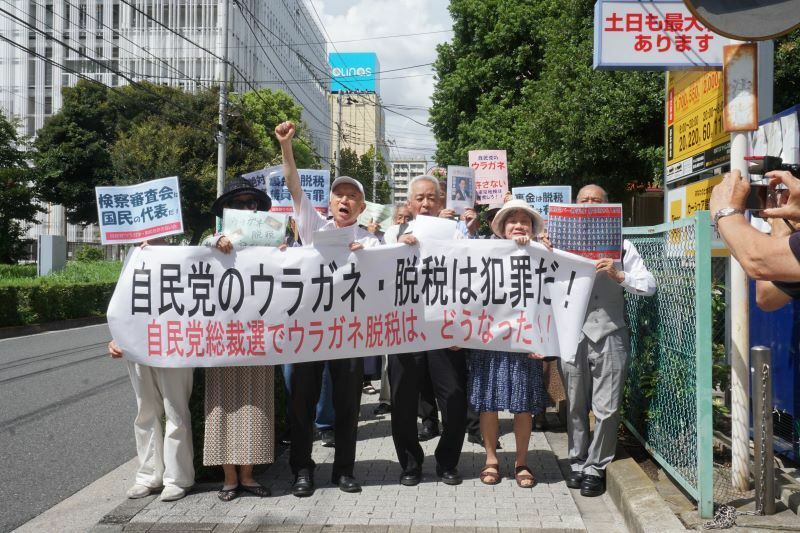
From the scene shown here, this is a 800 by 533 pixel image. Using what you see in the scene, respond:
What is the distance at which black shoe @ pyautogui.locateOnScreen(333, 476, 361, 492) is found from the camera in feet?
16.6

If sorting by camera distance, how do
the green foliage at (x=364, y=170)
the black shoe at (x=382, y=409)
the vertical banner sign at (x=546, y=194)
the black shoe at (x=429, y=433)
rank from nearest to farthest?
the black shoe at (x=429, y=433) → the black shoe at (x=382, y=409) → the vertical banner sign at (x=546, y=194) → the green foliage at (x=364, y=170)

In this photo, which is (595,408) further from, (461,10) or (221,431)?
(461,10)

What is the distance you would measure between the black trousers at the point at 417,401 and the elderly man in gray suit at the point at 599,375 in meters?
0.74

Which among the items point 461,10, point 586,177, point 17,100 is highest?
point 17,100

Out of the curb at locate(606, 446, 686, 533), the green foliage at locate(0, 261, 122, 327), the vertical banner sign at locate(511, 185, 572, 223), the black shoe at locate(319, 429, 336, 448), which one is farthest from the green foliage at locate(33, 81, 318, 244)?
the curb at locate(606, 446, 686, 533)

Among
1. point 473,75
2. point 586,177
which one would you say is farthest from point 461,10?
point 586,177

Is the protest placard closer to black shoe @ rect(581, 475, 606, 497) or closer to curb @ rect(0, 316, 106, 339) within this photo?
black shoe @ rect(581, 475, 606, 497)

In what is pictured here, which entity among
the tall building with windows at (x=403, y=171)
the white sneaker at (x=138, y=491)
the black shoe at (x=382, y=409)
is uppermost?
the tall building with windows at (x=403, y=171)

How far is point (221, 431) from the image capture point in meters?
4.89

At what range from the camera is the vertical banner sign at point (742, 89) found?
14.6 ft

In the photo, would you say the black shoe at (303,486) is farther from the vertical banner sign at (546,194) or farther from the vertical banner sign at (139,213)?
the vertical banner sign at (546,194)

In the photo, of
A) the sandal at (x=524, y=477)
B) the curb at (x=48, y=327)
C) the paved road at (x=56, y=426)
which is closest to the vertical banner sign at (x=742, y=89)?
the sandal at (x=524, y=477)

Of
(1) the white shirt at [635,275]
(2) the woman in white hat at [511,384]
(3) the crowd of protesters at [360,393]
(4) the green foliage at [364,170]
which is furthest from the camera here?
(4) the green foliage at [364,170]

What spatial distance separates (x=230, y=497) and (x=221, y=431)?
43 cm
